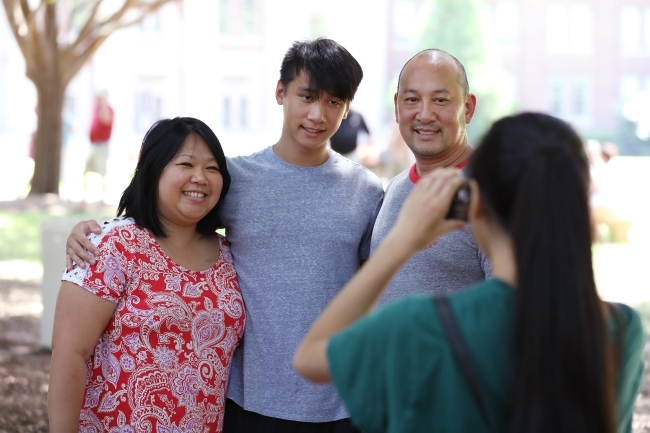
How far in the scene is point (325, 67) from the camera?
3.49 metres

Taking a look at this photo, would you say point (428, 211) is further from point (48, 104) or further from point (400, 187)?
point (48, 104)

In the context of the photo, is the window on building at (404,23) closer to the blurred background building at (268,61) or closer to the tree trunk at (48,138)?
the blurred background building at (268,61)

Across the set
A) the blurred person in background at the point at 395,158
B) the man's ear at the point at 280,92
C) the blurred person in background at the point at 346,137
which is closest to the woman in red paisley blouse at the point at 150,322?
the man's ear at the point at 280,92

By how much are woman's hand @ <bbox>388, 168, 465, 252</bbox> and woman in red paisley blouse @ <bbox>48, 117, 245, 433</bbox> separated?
1315mm

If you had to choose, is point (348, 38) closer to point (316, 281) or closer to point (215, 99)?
point (215, 99)

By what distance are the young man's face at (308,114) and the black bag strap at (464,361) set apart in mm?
1755

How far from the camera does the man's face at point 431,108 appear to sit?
3.45m

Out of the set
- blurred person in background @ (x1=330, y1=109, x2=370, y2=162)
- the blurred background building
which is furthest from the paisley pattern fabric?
the blurred background building

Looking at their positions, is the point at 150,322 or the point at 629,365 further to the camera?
the point at 150,322

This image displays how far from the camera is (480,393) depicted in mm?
1814

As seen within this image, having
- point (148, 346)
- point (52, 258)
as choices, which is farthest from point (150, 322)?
point (52, 258)

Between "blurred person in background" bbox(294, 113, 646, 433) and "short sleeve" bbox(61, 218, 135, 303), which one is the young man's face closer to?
"short sleeve" bbox(61, 218, 135, 303)

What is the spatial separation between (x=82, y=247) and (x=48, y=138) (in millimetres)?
15785

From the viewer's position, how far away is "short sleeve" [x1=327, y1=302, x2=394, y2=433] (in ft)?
6.07
